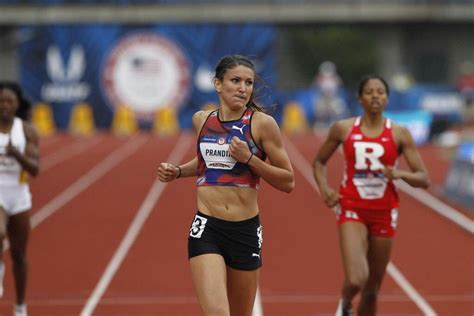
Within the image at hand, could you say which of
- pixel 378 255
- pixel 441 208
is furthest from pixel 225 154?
pixel 441 208

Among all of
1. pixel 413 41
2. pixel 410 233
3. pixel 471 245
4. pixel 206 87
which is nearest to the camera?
pixel 471 245

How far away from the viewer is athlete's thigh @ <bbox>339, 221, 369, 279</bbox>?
722 cm

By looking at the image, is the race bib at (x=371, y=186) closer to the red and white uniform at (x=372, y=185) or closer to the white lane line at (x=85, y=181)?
the red and white uniform at (x=372, y=185)

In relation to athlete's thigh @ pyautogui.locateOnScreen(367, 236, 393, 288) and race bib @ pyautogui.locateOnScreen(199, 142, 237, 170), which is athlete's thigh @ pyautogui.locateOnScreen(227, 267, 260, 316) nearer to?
race bib @ pyautogui.locateOnScreen(199, 142, 237, 170)

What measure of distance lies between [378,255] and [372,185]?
488 mm

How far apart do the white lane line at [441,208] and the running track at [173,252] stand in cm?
6

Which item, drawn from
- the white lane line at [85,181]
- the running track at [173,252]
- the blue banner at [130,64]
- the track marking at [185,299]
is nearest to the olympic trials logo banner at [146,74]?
the blue banner at [130,64]

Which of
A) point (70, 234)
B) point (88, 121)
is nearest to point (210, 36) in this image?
point (88, 121)

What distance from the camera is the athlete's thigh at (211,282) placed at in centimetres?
543

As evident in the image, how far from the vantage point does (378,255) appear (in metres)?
7.52

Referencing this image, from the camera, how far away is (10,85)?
27.0 feet

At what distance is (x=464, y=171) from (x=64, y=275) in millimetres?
7539

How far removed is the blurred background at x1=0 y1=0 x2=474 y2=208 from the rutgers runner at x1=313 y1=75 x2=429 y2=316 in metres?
16.1

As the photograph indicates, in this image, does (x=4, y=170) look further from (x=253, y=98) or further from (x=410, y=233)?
(x=410, y=233)
